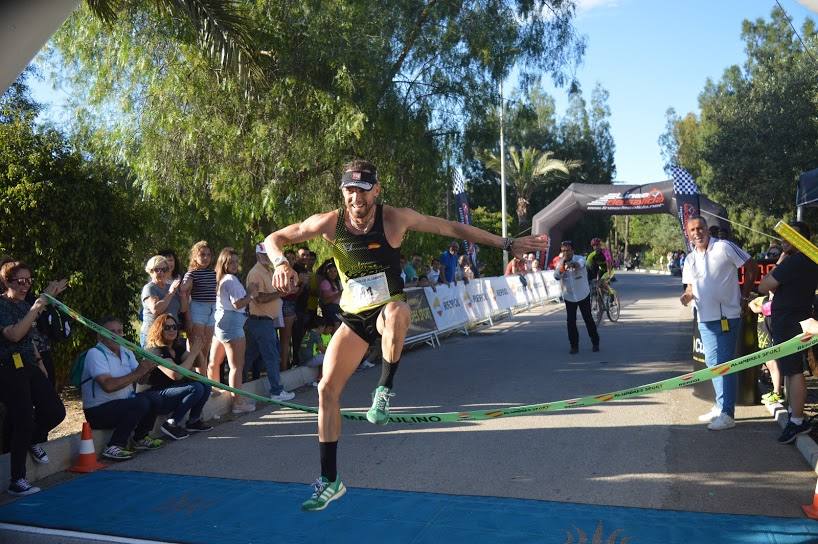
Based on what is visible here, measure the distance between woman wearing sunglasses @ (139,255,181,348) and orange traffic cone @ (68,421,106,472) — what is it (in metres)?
1.51

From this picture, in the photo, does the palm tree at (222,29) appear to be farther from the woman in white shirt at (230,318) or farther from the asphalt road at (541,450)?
the asphalt road at (541,450)

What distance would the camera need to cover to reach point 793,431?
7359mm

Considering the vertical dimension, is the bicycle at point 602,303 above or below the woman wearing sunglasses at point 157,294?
below

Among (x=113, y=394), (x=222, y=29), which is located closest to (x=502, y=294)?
(x=222, y=29)

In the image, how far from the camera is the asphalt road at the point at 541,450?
6246 mm

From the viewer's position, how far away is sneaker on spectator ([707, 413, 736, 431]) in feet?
26.4

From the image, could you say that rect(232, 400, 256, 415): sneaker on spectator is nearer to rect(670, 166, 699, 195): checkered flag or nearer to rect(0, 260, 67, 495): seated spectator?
rect(0, 260, 67, 495): seated spectator

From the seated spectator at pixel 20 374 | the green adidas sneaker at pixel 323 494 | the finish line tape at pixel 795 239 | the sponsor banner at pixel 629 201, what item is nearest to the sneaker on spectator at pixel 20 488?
the seated spectator at pixel 20 374

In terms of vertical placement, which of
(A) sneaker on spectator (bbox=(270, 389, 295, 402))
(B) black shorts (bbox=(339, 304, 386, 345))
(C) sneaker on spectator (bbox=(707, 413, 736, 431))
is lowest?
(C) sneaker on spectator (bbox=(707, 413, 736, 431))

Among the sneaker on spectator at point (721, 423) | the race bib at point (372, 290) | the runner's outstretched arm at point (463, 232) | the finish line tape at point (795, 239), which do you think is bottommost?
→ the sneaker on spectator at point (721, 423)

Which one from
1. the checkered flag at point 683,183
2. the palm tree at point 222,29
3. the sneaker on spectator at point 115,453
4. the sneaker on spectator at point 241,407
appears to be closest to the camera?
the sneaker on spectator at point 115,453

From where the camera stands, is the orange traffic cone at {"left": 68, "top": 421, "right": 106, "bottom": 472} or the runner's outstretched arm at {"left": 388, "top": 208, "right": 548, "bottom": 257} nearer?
the runner's outstretched arm at {"left": 388, "top": 208, "right": 548, "bottom": 257}

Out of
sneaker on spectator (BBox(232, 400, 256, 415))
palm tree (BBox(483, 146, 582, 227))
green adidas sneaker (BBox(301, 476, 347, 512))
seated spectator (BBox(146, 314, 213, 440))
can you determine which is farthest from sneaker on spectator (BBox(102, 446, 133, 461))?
palm tree (BBox(483, 146, 582, 227))

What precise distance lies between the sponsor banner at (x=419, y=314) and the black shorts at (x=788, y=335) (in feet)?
26.8
